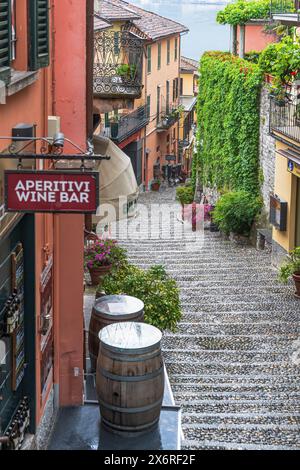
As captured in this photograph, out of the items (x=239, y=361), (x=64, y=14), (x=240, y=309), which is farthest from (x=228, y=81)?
(x=64, y=14)

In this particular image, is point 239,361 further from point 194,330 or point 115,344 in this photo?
point 115,344

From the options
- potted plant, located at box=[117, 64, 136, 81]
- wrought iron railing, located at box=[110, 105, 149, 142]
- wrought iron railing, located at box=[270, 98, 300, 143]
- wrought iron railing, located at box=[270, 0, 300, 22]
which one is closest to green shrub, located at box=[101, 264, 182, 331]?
potted plant, located at box=[117, 64, 136, 81]

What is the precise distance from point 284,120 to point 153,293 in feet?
27.6

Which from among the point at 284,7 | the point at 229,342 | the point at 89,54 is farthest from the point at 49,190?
the point at 284,7

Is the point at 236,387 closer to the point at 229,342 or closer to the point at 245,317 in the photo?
the point at 229,342

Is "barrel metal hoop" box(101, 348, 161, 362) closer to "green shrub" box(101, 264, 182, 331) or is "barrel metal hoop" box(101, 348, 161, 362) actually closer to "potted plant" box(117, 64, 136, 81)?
"green shrub" box(101, 264, 182, 331)

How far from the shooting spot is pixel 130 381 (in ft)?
26.8

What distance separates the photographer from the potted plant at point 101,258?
15383 mm

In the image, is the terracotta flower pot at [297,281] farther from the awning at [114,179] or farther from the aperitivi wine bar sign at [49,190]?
the aperitivi wine bar sign at [49,190]

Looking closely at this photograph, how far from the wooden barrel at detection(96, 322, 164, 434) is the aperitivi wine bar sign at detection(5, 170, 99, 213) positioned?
2.66 meters

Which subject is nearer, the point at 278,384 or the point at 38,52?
the point at 38,52

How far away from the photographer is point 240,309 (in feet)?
52.7

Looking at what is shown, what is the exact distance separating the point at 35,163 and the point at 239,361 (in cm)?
684

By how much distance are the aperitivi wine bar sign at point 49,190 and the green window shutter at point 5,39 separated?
0.81 metres
